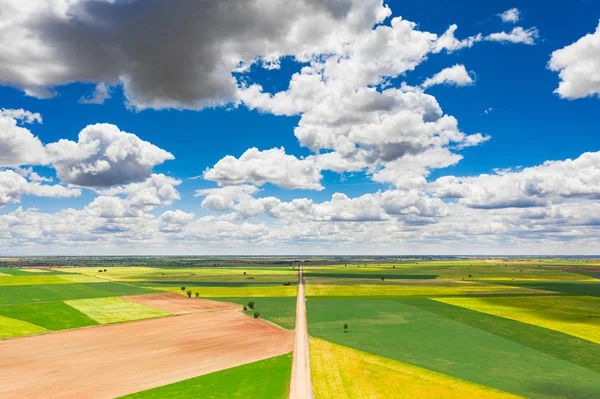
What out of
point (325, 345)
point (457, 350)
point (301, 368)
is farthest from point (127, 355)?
point (457, 350)

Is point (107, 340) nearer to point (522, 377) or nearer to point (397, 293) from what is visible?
point (522, 377)

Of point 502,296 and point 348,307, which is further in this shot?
point 502,296

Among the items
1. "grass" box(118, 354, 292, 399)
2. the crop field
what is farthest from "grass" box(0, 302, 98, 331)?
the crop field

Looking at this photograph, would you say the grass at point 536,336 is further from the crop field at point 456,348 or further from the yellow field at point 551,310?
the yellow field at point 551,310

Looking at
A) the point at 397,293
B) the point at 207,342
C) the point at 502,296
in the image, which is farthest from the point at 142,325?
the point at 502,296

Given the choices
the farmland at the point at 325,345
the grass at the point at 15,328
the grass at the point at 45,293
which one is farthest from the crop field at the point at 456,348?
the grass at the point at 45,293
